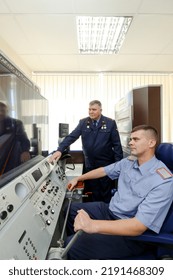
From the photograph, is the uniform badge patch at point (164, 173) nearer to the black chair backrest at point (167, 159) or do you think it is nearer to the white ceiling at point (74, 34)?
the black chair backrest at point (167, 159)

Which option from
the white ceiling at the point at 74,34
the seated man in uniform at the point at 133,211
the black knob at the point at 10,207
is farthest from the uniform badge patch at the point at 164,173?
the white ceiling at the point at 74,34

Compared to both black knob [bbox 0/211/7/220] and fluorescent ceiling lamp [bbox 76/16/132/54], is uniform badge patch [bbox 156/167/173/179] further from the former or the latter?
fluorescent ceiling lamp [bbox 76/16/132/54]

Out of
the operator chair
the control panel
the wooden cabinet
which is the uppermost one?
the wooden cabinet

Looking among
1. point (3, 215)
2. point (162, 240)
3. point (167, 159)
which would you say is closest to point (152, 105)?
point (167, 159)

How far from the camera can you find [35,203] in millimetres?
1128

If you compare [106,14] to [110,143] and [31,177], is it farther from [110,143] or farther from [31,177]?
[31,177]

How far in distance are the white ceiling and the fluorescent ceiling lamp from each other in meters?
0.09

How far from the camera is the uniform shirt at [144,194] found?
117 cm

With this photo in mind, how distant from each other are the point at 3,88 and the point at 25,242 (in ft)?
2.61

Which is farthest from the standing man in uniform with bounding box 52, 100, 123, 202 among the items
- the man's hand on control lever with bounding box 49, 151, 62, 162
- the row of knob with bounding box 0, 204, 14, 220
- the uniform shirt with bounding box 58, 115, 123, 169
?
the row of knob with bounding box 0, 204, 14, 220

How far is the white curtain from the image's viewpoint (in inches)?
162

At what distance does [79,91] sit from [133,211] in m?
3.13

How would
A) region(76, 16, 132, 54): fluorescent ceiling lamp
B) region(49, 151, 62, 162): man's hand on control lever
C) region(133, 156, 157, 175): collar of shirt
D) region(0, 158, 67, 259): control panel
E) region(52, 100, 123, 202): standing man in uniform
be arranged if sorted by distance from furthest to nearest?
region(52, 100, 123, 202): standing man in uniform, region(76, 16, 132, 54): fluorescent ceiling lamp, region(49, 151, 62, 162): man's hand on control lever, region(133, 156, 157, 175): collar of shirt, region(0, 158, 67, 259): control panel

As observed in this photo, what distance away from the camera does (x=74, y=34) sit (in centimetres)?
263
